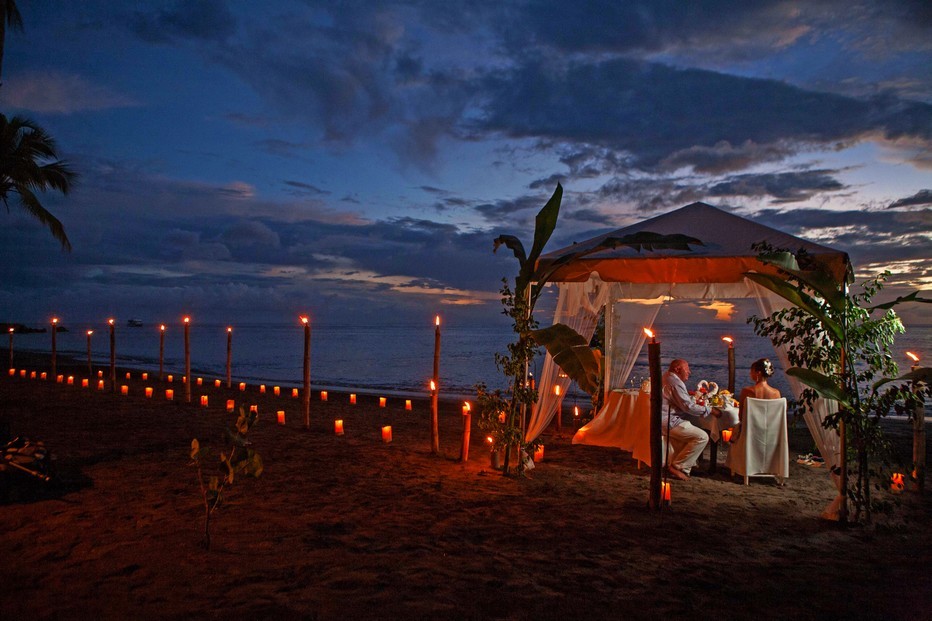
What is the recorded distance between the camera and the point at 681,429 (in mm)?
6531

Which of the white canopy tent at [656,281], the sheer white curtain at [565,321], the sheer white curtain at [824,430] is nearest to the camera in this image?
the sheer white curtain at [824,430]

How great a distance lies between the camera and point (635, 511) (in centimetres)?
508

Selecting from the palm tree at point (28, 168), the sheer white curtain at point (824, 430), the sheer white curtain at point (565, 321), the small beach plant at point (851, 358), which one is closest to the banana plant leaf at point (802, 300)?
the small beach plant at point (851, 358)

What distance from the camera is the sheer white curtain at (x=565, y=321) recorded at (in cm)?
768

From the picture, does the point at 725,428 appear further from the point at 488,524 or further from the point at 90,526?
the point at 90,526

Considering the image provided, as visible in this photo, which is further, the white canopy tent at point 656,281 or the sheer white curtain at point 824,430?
the white canopy tent at point 656,281

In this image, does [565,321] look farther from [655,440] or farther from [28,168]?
[28,168]

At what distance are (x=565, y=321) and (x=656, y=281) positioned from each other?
5.07 ft

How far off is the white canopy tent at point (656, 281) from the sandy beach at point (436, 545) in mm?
1216

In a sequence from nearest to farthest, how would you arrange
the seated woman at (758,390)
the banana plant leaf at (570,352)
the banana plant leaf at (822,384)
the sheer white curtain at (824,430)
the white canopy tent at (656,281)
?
the banana plant leaf at (822,384), the banana plant leaf at (570,352), the sheer white curtain at (824,430), the seated woman at (758,390), the white canopy tent at (656,281)

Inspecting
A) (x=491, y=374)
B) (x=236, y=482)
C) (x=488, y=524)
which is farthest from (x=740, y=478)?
(x=491, y=374)

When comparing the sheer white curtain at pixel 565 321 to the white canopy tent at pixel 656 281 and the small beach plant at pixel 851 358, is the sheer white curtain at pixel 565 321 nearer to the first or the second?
the white canopy tent at pixel 656 281

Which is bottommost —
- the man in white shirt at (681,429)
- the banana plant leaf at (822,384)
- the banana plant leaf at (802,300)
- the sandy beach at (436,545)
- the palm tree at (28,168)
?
the sandy beach at (436,545)

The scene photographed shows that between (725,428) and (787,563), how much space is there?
9.69 ft
